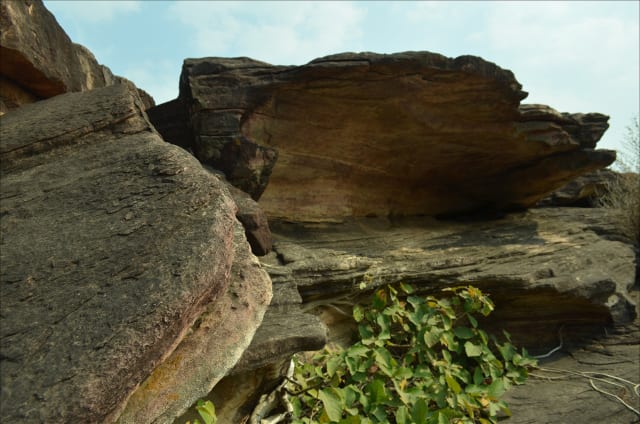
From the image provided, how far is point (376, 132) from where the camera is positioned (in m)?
5.11

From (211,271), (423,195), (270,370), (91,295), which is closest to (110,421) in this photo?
(91,295)

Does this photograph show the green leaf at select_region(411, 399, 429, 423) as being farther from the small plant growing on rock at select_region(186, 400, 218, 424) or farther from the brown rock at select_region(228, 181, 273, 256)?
the brown rock at select_region(228, 181, 273, 256)

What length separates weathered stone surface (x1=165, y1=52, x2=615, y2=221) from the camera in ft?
14.1

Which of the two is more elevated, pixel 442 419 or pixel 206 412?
pixel 206 412

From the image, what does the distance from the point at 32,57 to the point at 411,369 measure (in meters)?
3.45

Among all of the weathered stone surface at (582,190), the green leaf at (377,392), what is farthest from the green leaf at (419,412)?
the weathered stone surface at (582,190)

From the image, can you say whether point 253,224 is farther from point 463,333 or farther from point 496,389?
point 496,389

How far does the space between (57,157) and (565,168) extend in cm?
524

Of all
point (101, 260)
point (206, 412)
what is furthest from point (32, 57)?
point (206, 412)

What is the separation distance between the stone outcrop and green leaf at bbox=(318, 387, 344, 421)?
2880mm

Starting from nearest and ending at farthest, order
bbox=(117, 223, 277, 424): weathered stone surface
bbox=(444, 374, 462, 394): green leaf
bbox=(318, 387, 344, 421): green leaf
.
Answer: bbox=(117, 223, 277, 424): weathered stone surface → bbox=(318, 387, 344, 421): green leaf → bbox=(444, 374, 462, 394): green leaf

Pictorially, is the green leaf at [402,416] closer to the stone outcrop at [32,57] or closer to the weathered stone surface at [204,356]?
the weathered stone surface at [204,356]

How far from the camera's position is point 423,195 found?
620cm

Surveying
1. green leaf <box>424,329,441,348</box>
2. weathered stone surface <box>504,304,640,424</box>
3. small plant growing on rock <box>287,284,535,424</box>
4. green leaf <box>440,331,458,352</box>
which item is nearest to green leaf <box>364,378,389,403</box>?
small plant growing on rock <box>287,284,535,424</box>
